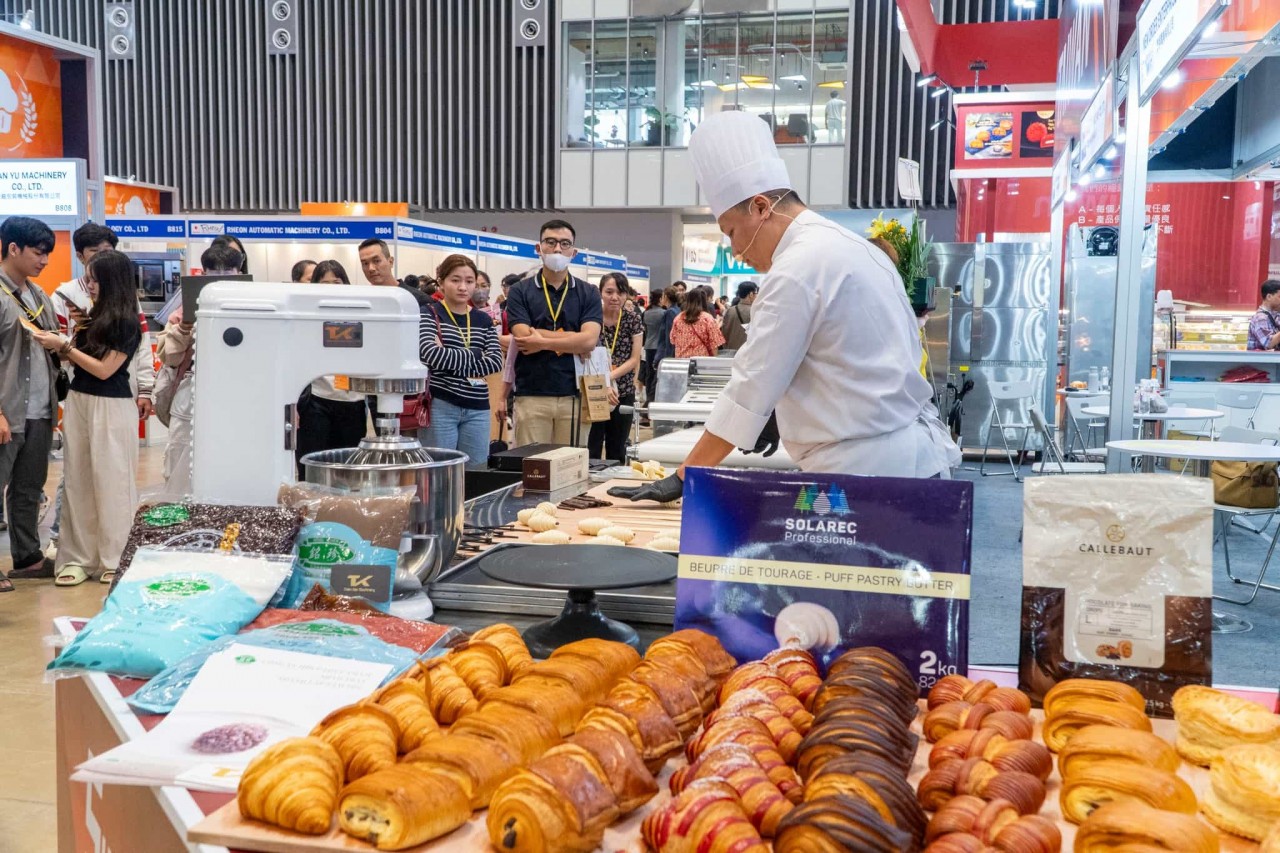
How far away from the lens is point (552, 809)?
86 cm

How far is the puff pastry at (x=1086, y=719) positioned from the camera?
1062mm

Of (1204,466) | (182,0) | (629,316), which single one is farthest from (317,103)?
(1204,466)

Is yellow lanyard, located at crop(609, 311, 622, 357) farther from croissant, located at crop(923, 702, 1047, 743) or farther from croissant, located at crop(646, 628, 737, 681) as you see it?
croissant, located at crop(923, 702, 1047, 743)

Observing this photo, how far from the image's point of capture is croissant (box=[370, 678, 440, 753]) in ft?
3.42

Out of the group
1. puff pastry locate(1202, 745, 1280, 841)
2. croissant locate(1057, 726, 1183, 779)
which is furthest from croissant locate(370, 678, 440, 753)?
puff pastry locate(1202, 745, 1280, 841)

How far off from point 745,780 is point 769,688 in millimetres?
232

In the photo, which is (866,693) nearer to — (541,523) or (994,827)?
(994,827)

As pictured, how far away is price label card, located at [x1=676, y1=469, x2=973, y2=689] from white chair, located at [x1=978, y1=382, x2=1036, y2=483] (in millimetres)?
9228

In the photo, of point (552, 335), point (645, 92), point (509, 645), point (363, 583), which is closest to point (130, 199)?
point (645, 92)

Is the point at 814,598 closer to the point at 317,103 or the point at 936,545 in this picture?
the point at 936,545

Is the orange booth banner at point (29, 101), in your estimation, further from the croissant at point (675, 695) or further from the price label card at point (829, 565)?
the croissant at point (675, 695)

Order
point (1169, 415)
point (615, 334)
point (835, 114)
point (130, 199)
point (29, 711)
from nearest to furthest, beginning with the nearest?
point (29, 711) < point (1169, 415) < point (615, 334) < point (130, 199) < point (835, 114)

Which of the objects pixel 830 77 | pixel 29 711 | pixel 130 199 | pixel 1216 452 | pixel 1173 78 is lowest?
pixel 29 711

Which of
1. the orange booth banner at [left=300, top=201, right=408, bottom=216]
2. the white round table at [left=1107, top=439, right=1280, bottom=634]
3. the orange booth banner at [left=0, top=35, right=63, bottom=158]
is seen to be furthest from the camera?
the orange booth banner at [left=300, top=201, right=408, bottom=216]
